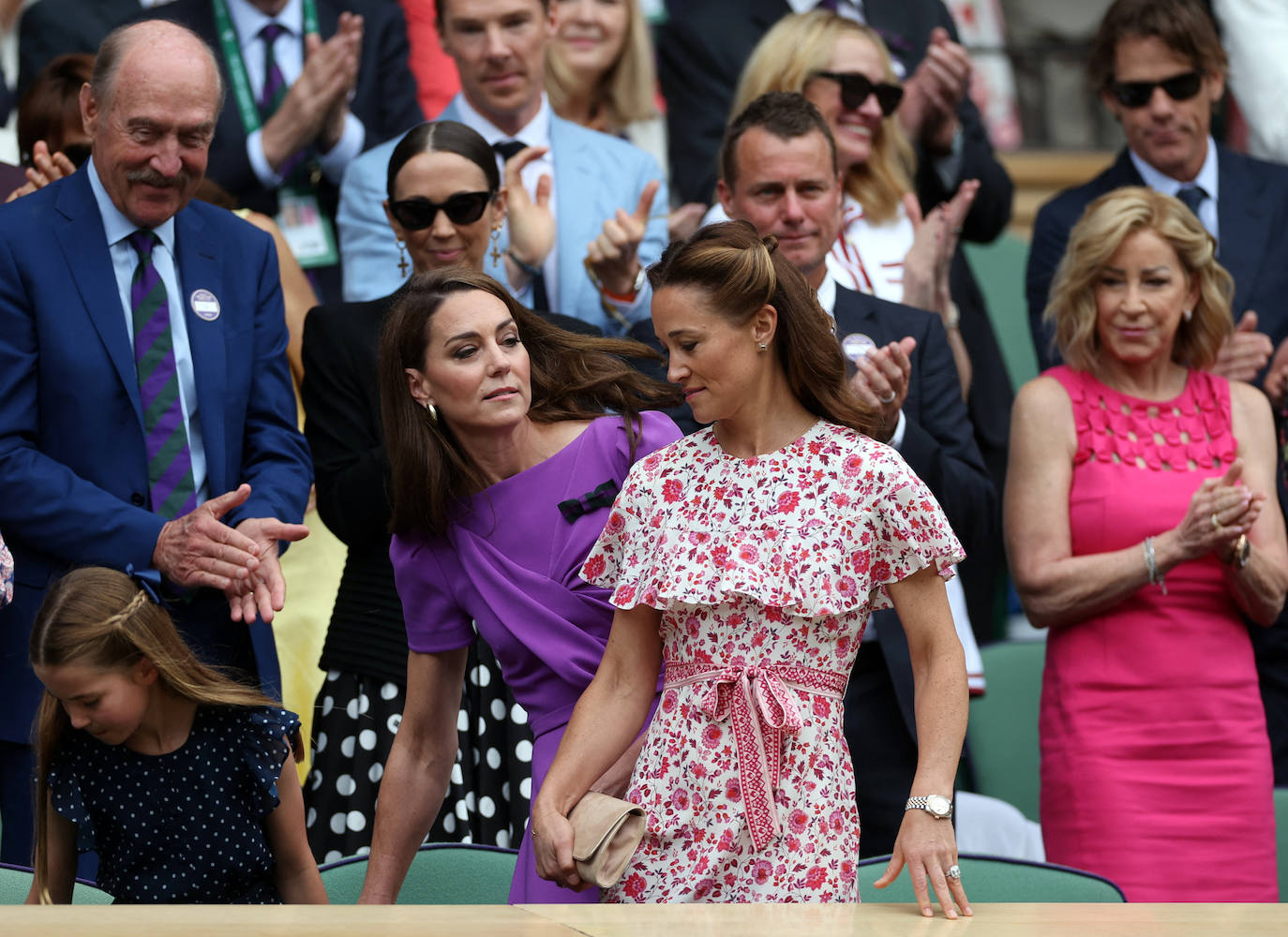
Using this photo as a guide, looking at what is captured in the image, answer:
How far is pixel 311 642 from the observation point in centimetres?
441

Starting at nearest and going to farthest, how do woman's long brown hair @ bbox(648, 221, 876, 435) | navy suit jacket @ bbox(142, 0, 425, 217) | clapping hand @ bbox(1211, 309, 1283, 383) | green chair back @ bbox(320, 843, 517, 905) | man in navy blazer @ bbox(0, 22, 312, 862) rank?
1. woman's long brown hair @ bbox(648, 221, 876, 435)
2. green chair back @ bbox(320, 843, 517, 905)
3. man in navy blazer @ bbox(0, 22, 312, 862)
4. clapping hand @ bbox(1211, 309, 1283, 383)
5. navy suit jacket @ bbox(142, 0, 425, 217)

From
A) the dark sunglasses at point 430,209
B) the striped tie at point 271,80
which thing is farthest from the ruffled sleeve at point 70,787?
→ the striped tie at point 271,80

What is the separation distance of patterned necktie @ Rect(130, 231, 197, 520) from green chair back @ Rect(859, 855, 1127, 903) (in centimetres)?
145

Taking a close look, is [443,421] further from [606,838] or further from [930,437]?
[930,437]

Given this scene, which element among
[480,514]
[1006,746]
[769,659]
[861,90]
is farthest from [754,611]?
[1006,746]

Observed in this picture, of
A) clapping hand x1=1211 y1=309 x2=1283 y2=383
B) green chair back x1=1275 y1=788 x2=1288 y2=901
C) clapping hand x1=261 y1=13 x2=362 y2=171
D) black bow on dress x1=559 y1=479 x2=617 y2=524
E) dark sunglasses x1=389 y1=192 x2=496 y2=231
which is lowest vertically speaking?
green chair back x1=1275 y1=788 x2=1288 y2=901

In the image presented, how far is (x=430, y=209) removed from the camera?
12.9ft

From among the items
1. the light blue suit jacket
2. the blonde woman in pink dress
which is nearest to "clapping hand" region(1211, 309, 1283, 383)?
the blonde woman in pink dress

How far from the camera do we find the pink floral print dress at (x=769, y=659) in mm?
2684

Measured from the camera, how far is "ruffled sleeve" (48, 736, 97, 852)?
302cm

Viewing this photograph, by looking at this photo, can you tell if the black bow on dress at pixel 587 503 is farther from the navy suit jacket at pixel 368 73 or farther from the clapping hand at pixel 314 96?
the navy suit jacket at pixel 368 73

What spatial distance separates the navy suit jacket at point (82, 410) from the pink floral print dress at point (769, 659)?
1.09 metres

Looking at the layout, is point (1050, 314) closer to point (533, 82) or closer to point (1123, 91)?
point (1123, 91)

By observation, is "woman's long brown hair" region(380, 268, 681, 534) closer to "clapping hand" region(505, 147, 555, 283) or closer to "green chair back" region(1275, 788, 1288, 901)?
"clapping hand" region(505, 147, 555, 283)
